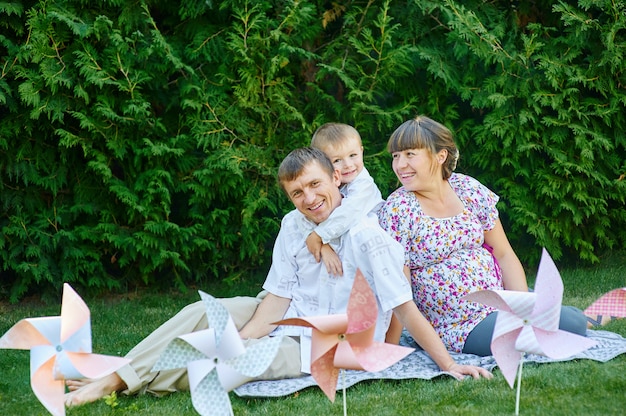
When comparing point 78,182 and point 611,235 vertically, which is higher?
point 78,182

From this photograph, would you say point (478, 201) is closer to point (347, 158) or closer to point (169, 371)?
point (347, 158)

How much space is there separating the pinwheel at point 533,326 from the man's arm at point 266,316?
4.18 ft

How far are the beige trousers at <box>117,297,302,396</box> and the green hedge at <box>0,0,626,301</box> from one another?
2109 millimetres

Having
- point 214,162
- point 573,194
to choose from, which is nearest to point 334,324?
point 214,162

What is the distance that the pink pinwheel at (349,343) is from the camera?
2.77 meters

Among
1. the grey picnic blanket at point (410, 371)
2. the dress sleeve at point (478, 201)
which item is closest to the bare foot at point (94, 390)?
the grey picnic blanket at point (410, 371)

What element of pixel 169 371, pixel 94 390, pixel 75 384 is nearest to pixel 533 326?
pixel 169 371

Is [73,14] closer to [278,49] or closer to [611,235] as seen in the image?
[278,49]

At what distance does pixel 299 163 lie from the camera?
362cm

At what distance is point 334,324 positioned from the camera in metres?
2.82

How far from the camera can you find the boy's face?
13.4ft

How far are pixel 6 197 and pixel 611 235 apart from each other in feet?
15.2

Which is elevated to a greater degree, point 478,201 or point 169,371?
point 478,201

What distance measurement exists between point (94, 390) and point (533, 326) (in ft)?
A: 6.38
